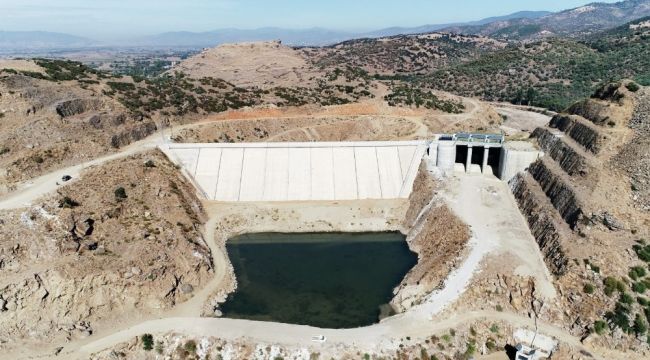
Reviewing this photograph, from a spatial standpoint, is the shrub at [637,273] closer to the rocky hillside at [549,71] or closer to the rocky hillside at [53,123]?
the rocky hillside at [53,123]

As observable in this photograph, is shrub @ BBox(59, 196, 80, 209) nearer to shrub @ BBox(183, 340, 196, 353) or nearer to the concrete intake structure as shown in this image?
the concrete intake structure

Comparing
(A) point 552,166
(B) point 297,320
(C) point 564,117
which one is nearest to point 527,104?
(C) point 564,117

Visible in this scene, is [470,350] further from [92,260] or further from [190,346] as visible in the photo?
[92,260]

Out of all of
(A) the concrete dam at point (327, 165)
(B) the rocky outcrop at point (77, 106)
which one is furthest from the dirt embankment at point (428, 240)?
(B) the rocky outcrop at point (77, 106)

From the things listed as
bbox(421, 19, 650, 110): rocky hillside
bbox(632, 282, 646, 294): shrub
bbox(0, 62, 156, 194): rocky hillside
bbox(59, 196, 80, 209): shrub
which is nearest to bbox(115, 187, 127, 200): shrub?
bbox(59, 196, 80, 209): shrub

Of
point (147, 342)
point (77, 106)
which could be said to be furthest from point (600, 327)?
point (77, 106)

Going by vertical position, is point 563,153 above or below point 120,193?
above
